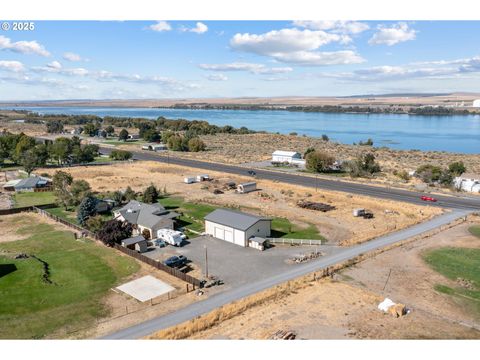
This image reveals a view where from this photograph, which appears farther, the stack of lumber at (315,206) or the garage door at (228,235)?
the stack of lumber at (315,206)

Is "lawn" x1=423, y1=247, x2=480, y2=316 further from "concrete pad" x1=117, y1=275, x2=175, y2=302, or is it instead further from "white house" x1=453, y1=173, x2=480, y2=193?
"white house" x1=453, y1=173, x2=480, y2=193

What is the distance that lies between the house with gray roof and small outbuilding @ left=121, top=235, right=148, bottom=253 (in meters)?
3.85

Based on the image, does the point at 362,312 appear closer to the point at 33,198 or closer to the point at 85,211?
the point at 85,211

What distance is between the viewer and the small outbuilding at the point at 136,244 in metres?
46.6

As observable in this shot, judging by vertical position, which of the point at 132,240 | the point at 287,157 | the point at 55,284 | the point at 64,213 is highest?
the point at 287,157

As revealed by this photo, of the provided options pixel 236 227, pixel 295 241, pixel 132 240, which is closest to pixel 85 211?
pixel 132 240

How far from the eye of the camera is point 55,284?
3819 cm

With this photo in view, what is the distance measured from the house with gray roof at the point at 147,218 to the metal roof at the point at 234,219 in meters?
5.98

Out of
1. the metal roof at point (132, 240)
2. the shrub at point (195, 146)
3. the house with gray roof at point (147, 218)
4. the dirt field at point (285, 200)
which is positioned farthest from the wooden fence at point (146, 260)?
the shrub at point (195, 146)

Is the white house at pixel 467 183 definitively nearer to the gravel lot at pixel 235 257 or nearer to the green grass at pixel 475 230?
the green grass at pixel 475 230

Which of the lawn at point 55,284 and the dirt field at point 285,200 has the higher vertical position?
the dirt field at point 285,200

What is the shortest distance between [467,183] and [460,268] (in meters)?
43.3

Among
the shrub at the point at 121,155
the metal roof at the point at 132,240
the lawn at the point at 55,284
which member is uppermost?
the shrub at the point at 121,155

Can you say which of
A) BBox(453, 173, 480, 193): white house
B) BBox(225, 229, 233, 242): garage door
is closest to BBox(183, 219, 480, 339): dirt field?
BBox(225, 229, 233, 242): garage door
